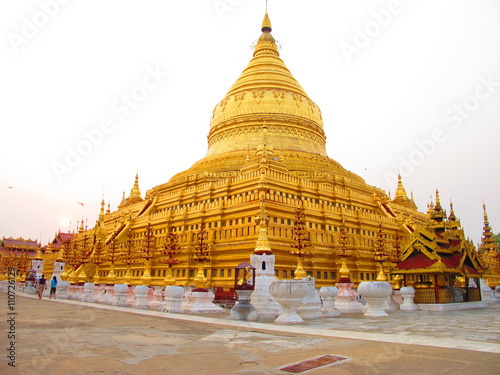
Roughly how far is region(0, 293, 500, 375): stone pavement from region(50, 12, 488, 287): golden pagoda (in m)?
9.11

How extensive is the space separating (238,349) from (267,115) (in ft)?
121

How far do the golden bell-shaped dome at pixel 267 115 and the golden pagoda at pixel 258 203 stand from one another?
11cm

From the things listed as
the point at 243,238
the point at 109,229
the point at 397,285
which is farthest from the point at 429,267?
the point at 109,229

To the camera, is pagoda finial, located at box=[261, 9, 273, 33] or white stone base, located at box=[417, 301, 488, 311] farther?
pagoda finial, located at box=[261, 9, 273, 33]

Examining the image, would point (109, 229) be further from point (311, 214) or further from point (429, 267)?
point (429, 267)

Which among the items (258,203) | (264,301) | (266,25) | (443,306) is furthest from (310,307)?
(266,25)

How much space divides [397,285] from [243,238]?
32.1 ft

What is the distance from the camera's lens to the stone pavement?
6.51 metres

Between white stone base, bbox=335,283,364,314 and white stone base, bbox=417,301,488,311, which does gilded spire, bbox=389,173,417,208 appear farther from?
white stone base, bbox=335,283,364,314

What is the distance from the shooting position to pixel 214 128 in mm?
46688

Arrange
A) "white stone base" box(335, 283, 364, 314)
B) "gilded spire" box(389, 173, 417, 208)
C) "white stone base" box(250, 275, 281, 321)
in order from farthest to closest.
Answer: "gilded spire" box(389, 173, 417, 208) < "white stone base" box(335, 283, 364, 314) < "white stone base" box(250, 275, 281, 321)

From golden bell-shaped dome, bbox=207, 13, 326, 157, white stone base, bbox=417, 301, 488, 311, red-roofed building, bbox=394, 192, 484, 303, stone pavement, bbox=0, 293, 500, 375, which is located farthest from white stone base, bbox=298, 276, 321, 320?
golden bell-shaped dome, bbox=207, 13, 326, 157

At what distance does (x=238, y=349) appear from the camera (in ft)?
27.5

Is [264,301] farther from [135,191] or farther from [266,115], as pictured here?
[135,191]
